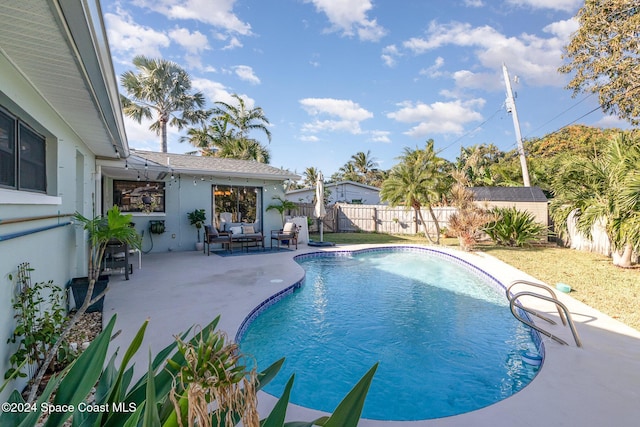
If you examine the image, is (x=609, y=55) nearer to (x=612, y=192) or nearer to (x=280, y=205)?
(x=612, y=192)

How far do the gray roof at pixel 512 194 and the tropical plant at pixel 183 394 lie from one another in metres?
16.6

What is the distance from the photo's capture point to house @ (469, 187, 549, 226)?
15.6 m

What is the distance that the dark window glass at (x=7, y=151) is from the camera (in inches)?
123

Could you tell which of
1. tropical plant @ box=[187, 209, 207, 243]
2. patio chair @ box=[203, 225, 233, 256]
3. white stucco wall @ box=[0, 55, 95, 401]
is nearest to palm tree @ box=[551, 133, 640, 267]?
white stucco wall @ box=[0, 55, 95, 401]

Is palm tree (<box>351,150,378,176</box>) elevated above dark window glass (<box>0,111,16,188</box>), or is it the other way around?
palm tree (<box>351,150,378,176</box>)

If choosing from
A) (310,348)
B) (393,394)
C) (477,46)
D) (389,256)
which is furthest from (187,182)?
(477,46)

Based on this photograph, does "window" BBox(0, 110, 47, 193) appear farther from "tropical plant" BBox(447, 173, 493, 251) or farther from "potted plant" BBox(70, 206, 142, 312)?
"tropical plant" BBox(447, 173, 493, 251)

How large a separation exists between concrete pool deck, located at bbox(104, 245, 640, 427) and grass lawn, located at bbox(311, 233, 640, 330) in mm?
436

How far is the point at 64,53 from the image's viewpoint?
2668mm

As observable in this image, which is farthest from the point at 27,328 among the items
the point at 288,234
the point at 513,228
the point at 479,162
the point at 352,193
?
the point at 479,162

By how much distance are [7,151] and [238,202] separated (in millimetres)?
10428

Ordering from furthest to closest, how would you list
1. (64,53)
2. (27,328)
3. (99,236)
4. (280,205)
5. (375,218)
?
1. (375,218)
2. (280,205)
3. (99,236)
4. (27,328)
5. (64,53)

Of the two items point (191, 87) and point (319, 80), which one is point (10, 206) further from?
point (191, 87)

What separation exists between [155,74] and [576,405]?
25.4 meters
